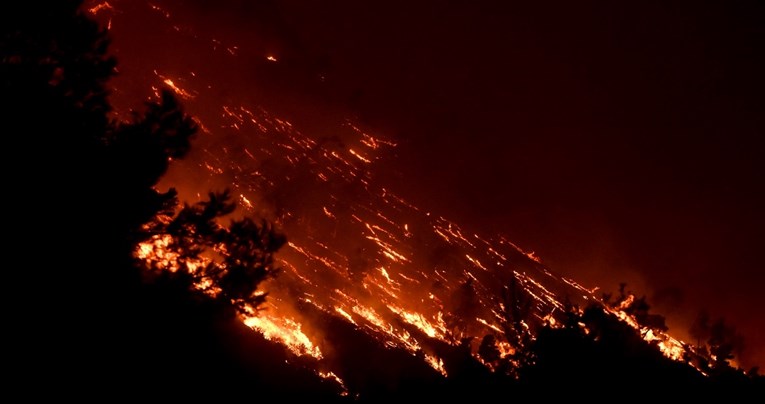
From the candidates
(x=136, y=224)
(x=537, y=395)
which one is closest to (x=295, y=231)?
(x=136, y=224)

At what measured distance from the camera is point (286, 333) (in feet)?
54.5

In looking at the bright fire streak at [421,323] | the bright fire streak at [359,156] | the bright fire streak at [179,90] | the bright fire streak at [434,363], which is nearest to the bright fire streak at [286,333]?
the bright fire streak at [434,363]

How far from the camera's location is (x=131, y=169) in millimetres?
9531

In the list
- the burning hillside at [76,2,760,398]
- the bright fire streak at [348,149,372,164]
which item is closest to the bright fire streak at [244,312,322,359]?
the burning hillside at [76,2,760,398]

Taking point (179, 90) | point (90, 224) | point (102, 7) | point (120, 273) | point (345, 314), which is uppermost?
point (102, 7)

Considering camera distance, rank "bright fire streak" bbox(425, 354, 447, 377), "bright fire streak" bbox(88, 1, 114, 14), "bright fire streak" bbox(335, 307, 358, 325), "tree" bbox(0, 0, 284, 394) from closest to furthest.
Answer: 1. "tree" bbox(0, 0, 284, 394)
2. "bright fire streak" bbox(425, 354, 447, 377)
3. "bright fire streak" bbox(335, 307, 358, 325)
4. "bright fire streak" bbox(88, 1, 114, 14)

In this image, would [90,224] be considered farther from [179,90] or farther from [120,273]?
[179,90]

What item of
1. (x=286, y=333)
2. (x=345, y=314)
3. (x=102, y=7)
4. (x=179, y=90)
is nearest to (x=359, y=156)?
(x=179, y=90)

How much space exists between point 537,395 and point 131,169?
22.3 feet

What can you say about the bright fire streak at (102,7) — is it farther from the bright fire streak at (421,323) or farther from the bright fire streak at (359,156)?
the bright fire streak at (421,323)

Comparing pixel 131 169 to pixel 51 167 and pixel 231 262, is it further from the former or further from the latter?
pixel 231 262

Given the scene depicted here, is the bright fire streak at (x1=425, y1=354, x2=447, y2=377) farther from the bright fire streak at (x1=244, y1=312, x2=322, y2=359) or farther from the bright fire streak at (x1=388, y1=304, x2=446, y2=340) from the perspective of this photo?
the bright fire streak at (x1=244, y1=312, x2=322, y2=359)

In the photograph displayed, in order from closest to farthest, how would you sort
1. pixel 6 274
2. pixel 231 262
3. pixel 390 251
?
pixel 6 274 < pixel 231 262 < pixel 390 251

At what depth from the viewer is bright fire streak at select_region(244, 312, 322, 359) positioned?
15.6 metres
